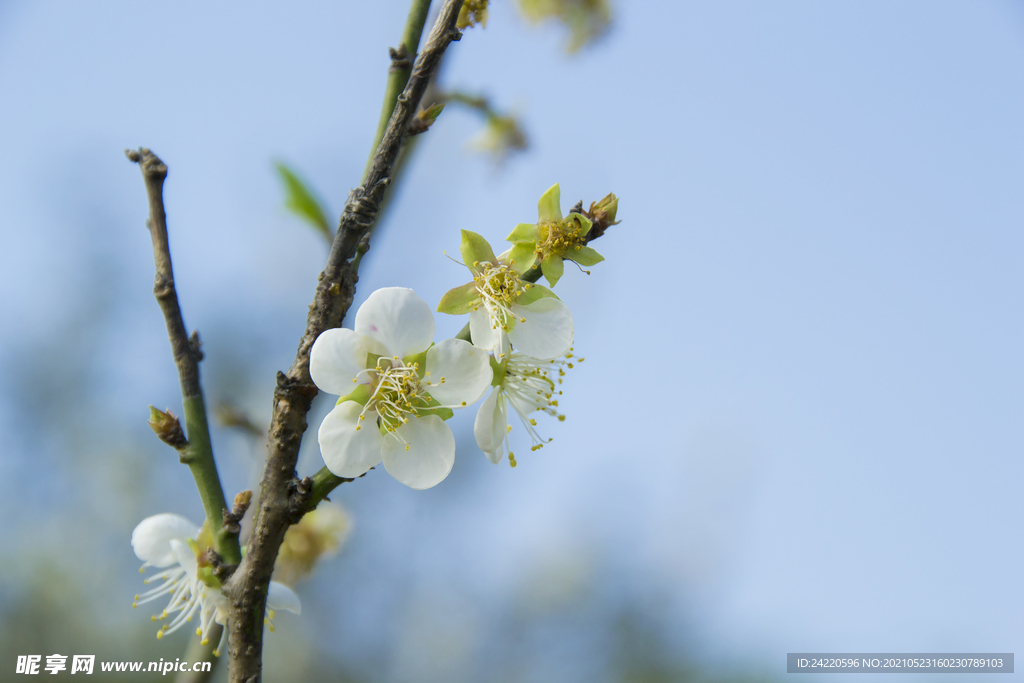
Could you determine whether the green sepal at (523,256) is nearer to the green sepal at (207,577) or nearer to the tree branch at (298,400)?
the tree branch at (298,400)

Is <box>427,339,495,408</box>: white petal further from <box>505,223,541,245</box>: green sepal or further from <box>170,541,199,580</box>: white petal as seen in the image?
<box>170,541,199,580</box>: white petal

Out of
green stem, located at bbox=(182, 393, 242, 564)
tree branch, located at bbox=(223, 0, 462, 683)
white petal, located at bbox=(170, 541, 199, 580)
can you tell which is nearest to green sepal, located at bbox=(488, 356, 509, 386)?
tree branch, located at bbox=(223, 0, 462, 683)

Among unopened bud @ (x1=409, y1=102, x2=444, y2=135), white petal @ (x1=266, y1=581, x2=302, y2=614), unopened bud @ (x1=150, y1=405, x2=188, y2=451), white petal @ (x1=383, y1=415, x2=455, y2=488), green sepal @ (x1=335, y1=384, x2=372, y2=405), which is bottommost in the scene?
white petal @ (x1=266, y1=581, x2=302, y2=614)

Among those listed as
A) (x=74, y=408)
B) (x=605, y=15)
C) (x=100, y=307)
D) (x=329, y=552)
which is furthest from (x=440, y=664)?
(x=605, y=15)

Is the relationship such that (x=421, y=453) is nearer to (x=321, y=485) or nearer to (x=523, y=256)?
(x=321, y=485)

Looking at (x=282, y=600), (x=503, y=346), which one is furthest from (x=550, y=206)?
(x=282, y=600)

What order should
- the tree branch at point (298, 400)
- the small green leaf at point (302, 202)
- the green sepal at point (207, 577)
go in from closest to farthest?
the tree branch at point (298, 400) → the green sepal at point (207, 577) → the small green leaf at point (302, 202)

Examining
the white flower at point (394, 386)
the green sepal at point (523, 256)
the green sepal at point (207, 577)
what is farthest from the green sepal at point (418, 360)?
the green sepal at point (207, 577)
